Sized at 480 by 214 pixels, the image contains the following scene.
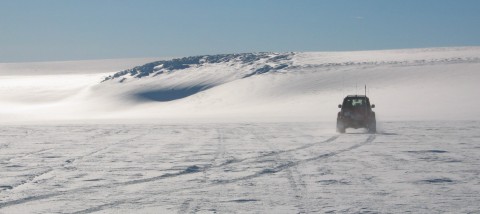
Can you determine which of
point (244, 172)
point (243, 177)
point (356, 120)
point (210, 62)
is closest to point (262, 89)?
point (210, 62)

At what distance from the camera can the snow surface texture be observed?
931cm

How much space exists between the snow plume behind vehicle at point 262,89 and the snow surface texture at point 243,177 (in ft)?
90.7

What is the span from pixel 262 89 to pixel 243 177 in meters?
54.6

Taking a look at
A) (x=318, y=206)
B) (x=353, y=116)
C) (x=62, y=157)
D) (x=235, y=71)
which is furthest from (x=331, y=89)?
(x=318, y=206)

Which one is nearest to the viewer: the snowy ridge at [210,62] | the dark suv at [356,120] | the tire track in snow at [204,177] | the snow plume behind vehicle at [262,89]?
the tire track in snow at [204,177]

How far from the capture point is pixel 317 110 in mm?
51625

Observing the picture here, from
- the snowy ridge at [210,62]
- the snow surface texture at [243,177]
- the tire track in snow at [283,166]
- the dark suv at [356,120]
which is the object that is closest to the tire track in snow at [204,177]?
the snow surface texture at [243,177]

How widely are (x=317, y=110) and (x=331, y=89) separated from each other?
11.5m

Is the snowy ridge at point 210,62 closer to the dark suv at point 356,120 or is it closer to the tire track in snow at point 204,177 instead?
the dark suv at point 356,120

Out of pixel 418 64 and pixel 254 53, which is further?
pixel 254 53

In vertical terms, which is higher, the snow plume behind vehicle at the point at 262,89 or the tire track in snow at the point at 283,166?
the snow plume behind vehicle at the point at 262,89

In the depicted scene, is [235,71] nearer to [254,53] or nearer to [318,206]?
[254,53]

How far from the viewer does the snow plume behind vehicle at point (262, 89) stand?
54.2 metres

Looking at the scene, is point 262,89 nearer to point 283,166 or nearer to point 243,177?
point 283,166
